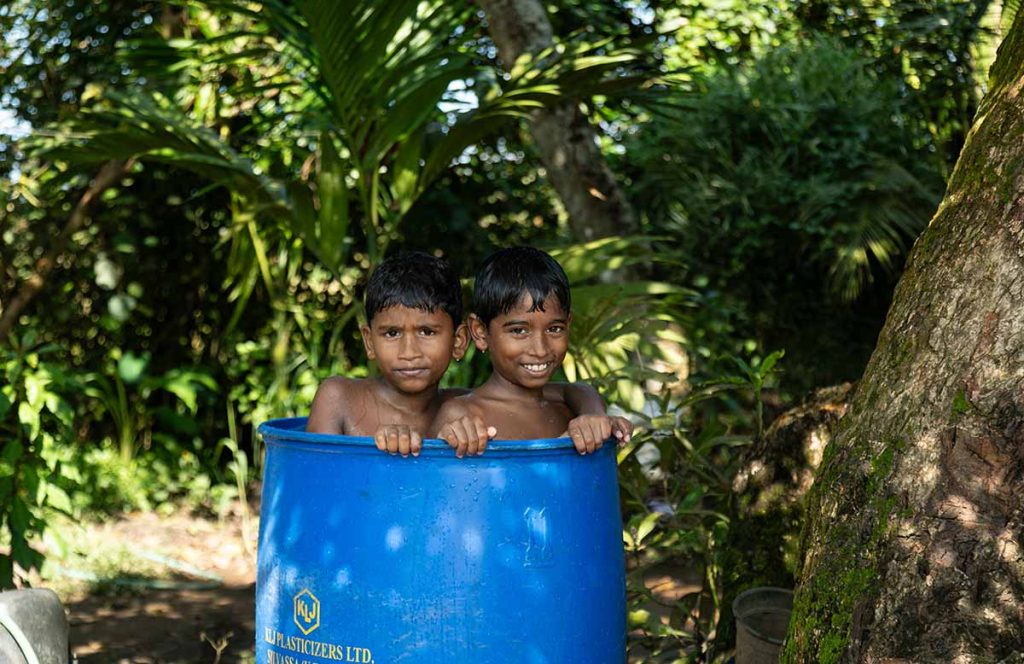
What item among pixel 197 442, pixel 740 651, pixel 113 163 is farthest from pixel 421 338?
pixel 197 442

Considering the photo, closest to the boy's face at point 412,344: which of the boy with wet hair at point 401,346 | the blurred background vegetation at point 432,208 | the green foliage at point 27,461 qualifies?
the boy with wet hair at point 401,346

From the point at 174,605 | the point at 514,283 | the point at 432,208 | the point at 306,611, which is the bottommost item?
the point at 174,605

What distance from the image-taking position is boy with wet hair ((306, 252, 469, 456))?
2182mm

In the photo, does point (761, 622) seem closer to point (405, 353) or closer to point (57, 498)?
point (405, 353)

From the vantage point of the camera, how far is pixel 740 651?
2281 millimetres

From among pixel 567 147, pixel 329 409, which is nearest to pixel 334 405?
pixel 329 409

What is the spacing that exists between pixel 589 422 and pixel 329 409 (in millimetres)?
555

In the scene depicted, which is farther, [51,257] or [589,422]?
[51,257]

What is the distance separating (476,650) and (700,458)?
1141mm

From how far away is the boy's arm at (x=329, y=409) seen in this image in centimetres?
223

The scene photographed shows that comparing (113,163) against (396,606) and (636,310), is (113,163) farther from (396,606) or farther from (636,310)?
(396,606)

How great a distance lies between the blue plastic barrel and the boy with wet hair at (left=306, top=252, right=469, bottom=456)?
0.91ft

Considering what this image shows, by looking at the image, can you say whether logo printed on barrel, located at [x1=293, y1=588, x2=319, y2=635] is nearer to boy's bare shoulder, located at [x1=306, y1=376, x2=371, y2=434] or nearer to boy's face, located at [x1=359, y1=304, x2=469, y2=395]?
boy's bare shoulder, located at [x1=306, y1=376, x2=371, y2=434]

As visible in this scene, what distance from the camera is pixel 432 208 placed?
232 inches
